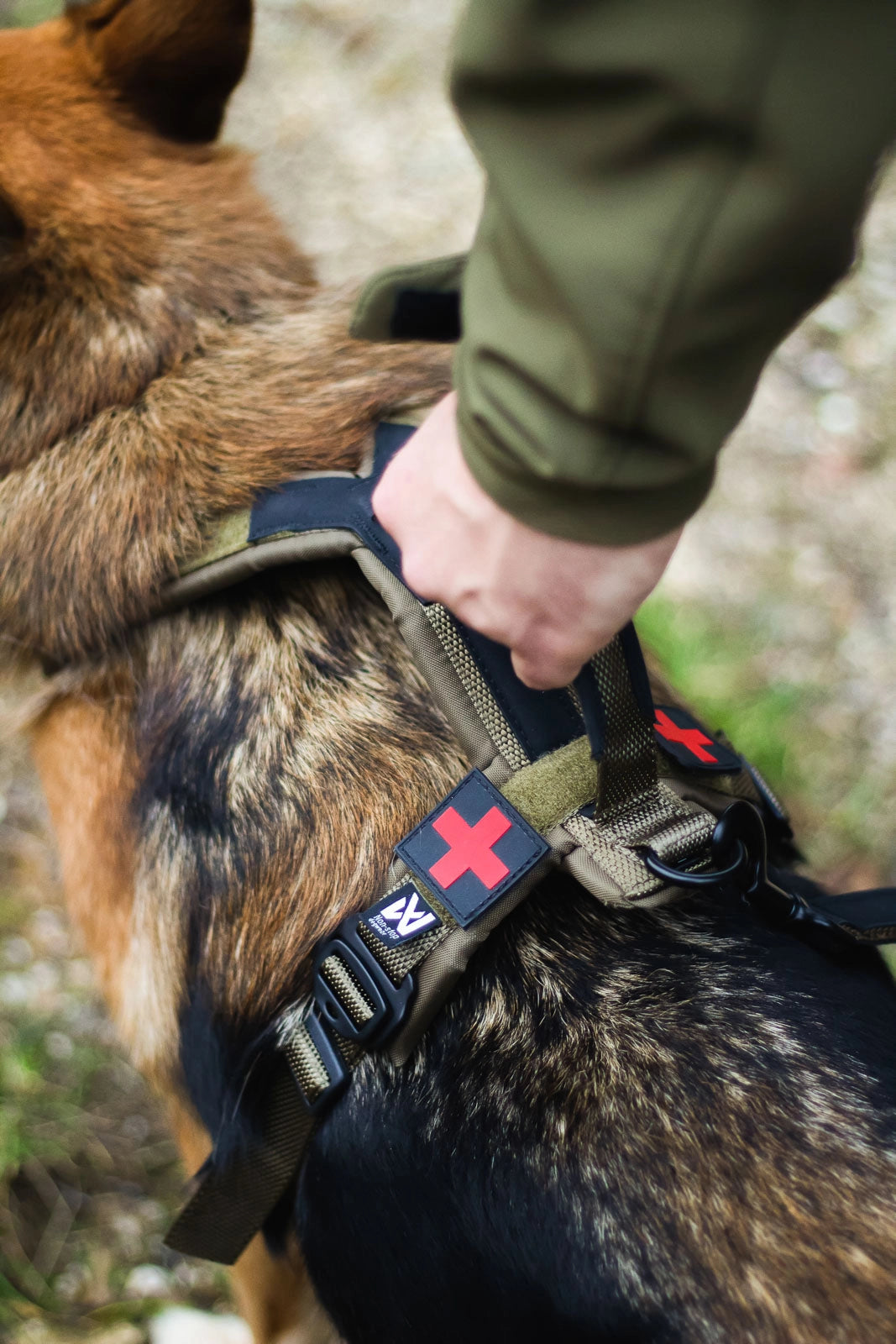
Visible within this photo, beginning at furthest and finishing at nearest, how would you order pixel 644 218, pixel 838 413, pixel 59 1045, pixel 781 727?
pixel 838 413
pixel 781 727
pixel 59 1045
pixel 644 218

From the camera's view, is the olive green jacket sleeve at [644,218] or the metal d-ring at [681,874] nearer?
the olive green jacket sleeve at [644,218]

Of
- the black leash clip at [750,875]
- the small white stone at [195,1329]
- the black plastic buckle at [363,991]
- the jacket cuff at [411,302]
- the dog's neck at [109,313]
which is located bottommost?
the small white stone at [195,1329]

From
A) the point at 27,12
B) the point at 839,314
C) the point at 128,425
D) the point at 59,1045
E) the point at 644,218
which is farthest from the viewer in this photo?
the point at 27,12

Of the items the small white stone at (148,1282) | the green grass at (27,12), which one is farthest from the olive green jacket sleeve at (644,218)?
the green grass at (27,12)

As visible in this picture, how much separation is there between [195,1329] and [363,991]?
1.47m

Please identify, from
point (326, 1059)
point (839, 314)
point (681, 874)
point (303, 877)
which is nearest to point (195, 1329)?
point (326, 1059)

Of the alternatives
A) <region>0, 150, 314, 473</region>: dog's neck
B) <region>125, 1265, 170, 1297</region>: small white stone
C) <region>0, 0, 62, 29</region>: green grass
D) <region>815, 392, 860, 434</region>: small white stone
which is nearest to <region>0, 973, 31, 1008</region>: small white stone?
<region>125, 1265, 170, 1297</region>: small white stone

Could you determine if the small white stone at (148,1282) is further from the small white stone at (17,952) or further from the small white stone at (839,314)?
the small white stone at (839,314)

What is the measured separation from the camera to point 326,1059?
4.22ft

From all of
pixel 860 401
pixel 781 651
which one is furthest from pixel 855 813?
pixel 860 401

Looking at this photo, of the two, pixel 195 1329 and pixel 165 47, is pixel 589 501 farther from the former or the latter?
pixel 195 1329

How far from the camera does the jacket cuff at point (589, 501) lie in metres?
→ 0.93

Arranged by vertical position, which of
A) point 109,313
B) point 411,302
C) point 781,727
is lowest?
point 781,727

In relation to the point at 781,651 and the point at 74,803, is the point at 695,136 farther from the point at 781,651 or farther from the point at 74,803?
the point at 781,651
